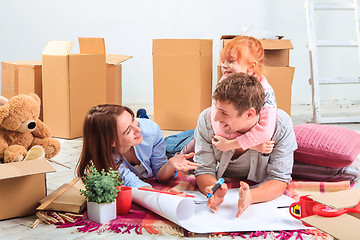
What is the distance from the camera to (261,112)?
1.67 m

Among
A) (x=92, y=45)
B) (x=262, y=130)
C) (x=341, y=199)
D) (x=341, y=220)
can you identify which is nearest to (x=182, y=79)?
(x=92, y=45)

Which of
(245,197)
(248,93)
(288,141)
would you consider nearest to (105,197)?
(245,197)

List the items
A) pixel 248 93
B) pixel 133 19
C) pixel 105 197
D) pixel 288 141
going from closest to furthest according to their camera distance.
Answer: pixel 105 197
pixel 248 93
pixel 288 141
pixel 133 19

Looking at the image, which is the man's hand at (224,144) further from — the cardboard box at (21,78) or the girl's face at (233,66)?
the cardboard box at (21,78)

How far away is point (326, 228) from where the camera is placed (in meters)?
0.96

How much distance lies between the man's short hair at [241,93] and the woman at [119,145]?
26 centimetres

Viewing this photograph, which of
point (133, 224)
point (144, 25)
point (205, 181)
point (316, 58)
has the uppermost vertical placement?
point (144, 25)

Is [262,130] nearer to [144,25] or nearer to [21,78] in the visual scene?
[21,78]

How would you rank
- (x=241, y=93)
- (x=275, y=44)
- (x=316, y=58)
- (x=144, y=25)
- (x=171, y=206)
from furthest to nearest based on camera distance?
1. (x=144, y=25)
2. (x=316, y=58)
3. (x=275, y=44)
4. (x=241, y=93)
5. (x=171, y=206)

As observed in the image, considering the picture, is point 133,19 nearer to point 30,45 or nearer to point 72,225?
point 30,45

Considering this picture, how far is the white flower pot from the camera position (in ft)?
4.83

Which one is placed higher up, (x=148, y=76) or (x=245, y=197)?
(x=148, y=76)

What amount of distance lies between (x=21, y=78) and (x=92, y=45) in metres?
0.47

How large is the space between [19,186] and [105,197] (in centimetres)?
29
